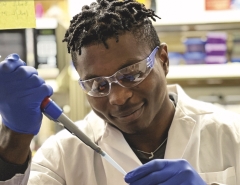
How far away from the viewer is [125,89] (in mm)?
1281

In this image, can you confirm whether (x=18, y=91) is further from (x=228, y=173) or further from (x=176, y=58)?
(x=176, y=58)

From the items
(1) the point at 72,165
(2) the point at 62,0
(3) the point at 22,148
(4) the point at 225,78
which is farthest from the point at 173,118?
(2) the point at 62,0

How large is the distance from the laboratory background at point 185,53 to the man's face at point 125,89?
1.04 metres

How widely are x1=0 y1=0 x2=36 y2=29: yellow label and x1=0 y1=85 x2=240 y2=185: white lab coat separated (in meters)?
0.55

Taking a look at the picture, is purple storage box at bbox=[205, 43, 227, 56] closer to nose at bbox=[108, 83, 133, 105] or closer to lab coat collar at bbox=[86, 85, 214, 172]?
lab coat collar at bbox=[86, 85, 214, 172]

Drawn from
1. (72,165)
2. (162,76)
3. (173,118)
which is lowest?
(72,165)

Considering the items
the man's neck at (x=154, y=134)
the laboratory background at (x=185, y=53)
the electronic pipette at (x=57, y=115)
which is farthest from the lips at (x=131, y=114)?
the laboratory background at (x=185, y=53)

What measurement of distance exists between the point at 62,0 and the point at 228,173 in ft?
5.46

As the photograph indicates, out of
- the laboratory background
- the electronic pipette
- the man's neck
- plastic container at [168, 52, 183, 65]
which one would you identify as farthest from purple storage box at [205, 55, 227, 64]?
the electronic pipette

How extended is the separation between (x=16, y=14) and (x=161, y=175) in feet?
1.81

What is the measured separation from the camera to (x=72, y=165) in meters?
1.46

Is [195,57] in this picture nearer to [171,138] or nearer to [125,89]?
[171,138]

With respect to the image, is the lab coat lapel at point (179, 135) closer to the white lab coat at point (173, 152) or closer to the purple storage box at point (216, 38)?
the white lab coat at point (173, 152)

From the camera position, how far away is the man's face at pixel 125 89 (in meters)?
1.27
